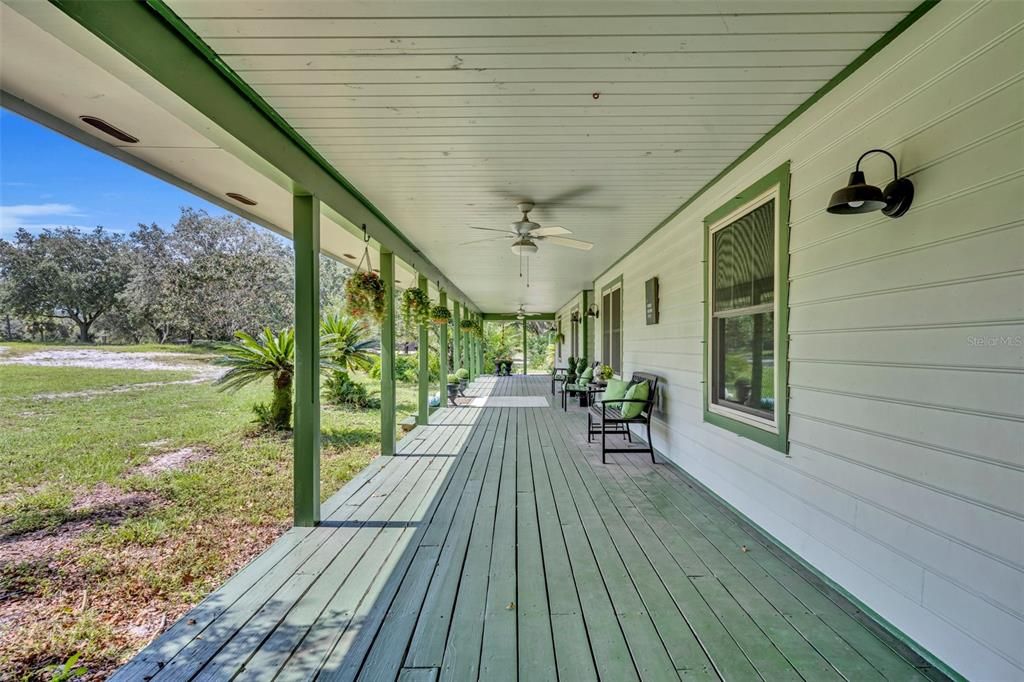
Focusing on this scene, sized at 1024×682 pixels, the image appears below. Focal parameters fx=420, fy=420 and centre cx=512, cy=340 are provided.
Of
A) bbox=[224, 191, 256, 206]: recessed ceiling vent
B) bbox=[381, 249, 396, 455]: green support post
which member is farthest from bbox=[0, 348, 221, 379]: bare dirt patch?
bbox=[381, 249, 396, 455]: green support post

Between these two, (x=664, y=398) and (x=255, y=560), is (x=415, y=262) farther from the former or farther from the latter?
(x=255, y=560)

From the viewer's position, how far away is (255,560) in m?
2.42

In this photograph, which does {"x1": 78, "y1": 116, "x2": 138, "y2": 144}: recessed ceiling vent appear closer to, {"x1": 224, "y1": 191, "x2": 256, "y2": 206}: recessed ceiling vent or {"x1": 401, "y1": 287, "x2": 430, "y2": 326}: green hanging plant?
{"x1": 224, "y1": 191, "x2": 256, "y2": 206}: recessed ceiling vent

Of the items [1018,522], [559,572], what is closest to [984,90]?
[1018,522]

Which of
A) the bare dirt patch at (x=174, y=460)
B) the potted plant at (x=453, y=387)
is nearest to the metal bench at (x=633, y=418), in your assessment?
the potted plant at (x=453, y=387)

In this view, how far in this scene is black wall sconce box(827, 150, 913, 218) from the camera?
1.70m

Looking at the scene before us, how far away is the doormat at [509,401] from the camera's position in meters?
8.66

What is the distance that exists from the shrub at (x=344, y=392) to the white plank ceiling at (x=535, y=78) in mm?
5410

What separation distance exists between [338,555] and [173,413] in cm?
491

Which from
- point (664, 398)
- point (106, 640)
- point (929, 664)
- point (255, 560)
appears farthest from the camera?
point (664, 398)

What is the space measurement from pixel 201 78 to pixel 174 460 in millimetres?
4394

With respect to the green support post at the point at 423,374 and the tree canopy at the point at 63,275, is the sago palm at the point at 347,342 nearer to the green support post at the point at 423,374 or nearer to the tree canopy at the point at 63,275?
the green support post at the point at 423,374

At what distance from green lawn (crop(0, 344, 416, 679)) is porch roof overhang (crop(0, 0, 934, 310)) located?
2.37 meters

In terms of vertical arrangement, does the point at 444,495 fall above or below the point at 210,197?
below
